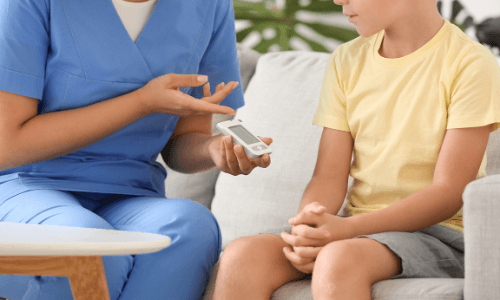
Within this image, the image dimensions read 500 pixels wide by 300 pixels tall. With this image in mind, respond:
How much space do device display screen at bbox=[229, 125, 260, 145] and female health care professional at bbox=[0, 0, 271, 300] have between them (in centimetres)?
3

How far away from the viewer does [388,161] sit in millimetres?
980

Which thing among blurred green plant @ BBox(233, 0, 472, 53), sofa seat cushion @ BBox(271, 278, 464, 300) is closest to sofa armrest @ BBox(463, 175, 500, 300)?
sofa seat cushion @ BBox(271, 278, 464, 300)

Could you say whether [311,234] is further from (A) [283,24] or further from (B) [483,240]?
(A) [283,24]

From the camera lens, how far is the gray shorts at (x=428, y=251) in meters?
0.82

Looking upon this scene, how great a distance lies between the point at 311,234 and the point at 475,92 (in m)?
0.38

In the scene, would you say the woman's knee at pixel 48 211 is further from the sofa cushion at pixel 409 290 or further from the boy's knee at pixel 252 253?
the sofa cushion at pixel 409 290

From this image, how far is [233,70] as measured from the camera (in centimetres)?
120

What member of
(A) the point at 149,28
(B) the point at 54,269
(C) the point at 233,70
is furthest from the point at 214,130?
(B) the point at 54,269

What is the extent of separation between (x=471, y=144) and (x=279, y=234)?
366 millimetres

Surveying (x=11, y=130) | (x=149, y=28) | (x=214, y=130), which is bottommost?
(x=214, y=130)

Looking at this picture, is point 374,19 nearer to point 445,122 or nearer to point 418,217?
point 445,122

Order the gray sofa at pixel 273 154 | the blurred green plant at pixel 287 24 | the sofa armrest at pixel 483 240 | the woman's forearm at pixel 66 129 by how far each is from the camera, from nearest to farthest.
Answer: the sofa armrest at pixel 483 240 → the woman's forearm at pixel 66 129 → the gray sofa at pixel 273 154 → the blurred green plant at pixel 287 24

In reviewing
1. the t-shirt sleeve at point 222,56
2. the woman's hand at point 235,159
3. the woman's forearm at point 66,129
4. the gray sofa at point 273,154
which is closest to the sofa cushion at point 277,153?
the gray sofa at point 273,154

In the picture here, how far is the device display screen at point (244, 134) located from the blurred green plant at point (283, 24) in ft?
3.95
